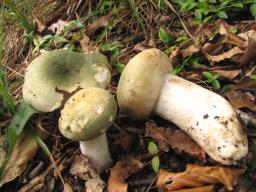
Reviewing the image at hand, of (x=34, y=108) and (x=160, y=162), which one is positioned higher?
(x=34, y=108)

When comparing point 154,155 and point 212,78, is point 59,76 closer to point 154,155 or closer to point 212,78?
point 154,155

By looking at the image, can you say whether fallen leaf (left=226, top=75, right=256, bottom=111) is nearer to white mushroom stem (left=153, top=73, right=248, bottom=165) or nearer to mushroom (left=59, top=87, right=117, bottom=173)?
white mushroom stem (left=153, top=73, right=248, bottom=165)

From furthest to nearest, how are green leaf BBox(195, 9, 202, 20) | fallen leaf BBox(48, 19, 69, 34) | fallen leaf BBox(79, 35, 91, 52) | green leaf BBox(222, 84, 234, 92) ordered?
fallen leaf BBox(48, 19, 69, 34)
fallen leaf BBox(79, 35, 91, 52)
green leaf BBox(195, 9, 202, 20)
green leaf BBox(222, 84, 234, 92)

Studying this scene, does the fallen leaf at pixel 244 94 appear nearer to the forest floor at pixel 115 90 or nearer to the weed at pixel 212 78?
the forest floor at pixel 115 90

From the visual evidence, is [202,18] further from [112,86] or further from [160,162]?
[160,162]

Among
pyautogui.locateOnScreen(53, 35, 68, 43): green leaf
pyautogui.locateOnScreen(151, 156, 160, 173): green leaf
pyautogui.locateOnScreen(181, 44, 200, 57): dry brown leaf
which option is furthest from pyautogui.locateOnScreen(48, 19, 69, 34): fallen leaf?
pyautogui.locateOnScreen(151, 156, 160, 173): green leaf

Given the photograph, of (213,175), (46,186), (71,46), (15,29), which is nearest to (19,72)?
(71,46)


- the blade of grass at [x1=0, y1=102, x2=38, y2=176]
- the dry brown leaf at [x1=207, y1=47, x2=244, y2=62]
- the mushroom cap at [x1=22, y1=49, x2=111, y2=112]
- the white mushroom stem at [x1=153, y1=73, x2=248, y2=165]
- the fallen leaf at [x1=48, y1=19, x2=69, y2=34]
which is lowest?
the dry brown leaf at [x1=207, y1=47, x2=244, y2=62]
